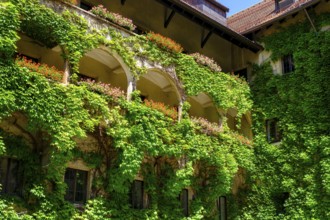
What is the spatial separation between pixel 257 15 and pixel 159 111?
12.7 m

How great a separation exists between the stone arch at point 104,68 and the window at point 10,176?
5352 millimetres

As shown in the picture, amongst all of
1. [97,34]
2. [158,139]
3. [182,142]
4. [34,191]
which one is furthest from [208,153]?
[34,191]

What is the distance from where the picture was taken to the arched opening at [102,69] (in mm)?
19800

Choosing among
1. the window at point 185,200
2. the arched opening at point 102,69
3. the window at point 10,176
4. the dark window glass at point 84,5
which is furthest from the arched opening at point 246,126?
the window at point 10,176

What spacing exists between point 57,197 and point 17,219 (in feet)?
5.47

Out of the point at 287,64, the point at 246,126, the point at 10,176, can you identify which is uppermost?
the point at 287,64

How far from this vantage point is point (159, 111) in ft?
62.4

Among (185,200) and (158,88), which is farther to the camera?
(158,88)

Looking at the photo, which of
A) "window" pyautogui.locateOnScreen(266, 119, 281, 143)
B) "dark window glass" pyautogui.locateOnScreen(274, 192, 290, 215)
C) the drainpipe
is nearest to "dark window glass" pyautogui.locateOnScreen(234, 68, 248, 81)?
"window" pyautogui.locateOnScreen(266, 119, 281, 143)

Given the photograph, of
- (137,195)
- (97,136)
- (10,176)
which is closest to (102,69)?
(97,136)

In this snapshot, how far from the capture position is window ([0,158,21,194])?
15586mm

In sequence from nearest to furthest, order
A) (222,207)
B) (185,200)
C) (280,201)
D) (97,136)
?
(97,136) → (185,200) → (280,201) → (222,207)

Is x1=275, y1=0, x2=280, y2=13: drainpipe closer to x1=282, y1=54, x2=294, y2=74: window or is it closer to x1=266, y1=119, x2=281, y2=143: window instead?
x1=282, y1=54, x2=294, y2=74: window

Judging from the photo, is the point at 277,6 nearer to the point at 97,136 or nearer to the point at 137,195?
the point at 137,195
